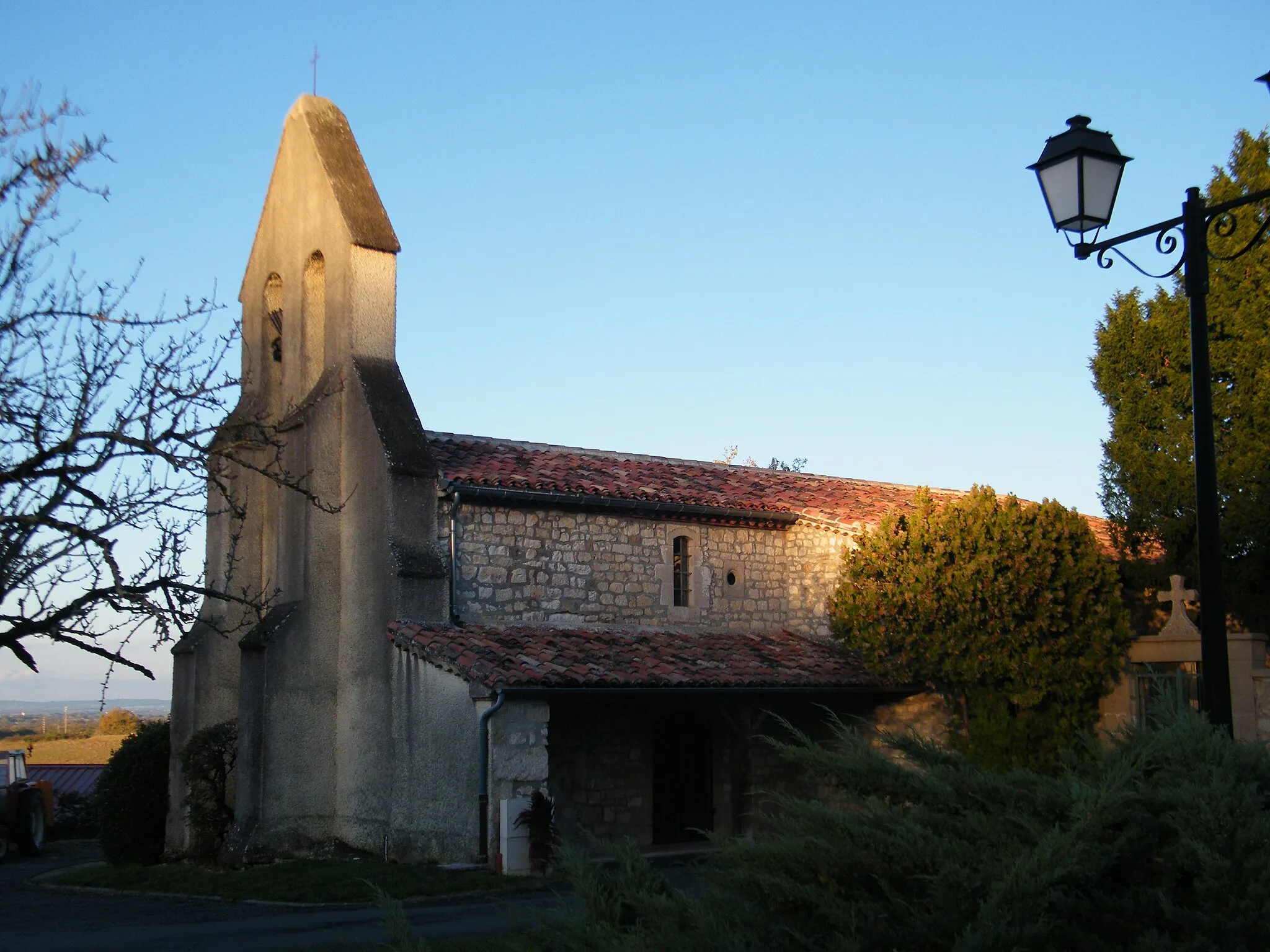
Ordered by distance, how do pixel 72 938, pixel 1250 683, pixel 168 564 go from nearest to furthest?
pixel 168 564
pixel 72 938
pixel 1250 683

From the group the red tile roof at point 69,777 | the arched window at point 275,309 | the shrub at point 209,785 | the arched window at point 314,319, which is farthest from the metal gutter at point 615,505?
the red tile roof at point 69,777

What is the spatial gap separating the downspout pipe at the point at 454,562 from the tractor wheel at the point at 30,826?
42.2 ft

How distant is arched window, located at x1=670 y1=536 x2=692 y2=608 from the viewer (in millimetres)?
20422

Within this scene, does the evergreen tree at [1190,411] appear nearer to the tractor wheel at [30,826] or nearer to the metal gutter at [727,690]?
the metal gutter at [727,690]

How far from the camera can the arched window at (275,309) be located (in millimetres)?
21578

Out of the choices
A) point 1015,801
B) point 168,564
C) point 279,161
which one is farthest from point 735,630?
point 1015,801

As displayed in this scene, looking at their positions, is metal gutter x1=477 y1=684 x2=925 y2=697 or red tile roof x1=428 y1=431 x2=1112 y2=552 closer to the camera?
metal gutter x1=477 y1=684 x2=925 y2=697

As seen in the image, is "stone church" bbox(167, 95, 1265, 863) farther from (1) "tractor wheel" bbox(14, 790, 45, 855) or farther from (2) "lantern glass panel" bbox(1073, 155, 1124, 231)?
(2) "lantern glass panel" bbox(1073, 155, 1124, 231)

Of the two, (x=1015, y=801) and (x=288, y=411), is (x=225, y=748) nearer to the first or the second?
(x=288, y=411)

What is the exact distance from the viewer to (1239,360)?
16766 mm

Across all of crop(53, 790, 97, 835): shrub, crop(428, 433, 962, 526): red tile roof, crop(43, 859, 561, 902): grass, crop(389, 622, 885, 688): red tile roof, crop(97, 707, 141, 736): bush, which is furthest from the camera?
crop(97, 707, 141, 736): bush

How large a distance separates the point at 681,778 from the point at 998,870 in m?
16.1

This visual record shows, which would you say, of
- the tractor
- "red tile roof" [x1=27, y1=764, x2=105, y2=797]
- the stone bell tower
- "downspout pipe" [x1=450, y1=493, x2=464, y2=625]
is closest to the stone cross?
"downspout pipe" [x1=450, y1=493, x2=464, y2=625]

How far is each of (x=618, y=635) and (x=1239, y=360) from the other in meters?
9.22
